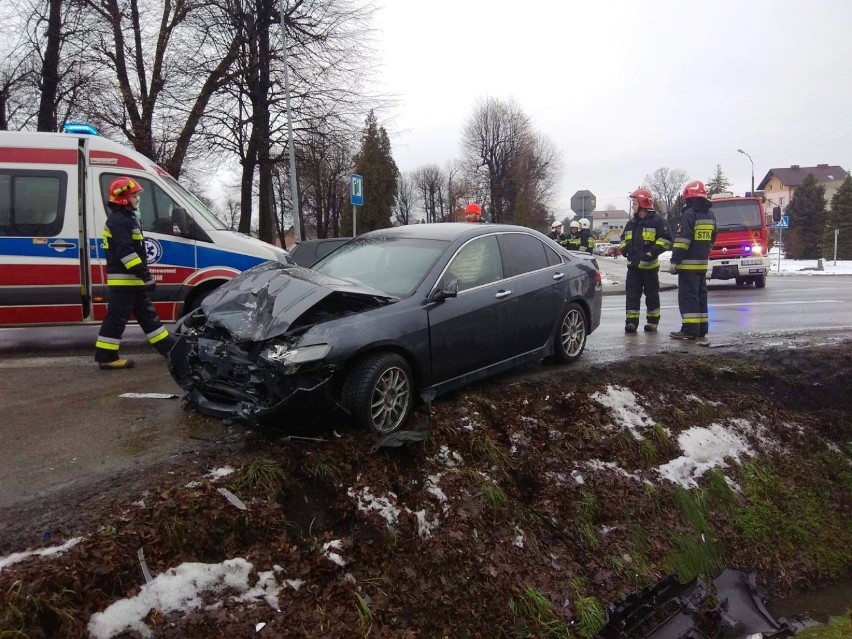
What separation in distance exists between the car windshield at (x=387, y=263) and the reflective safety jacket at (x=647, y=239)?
4274 millimetres

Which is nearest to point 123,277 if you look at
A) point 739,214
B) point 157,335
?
point 157,335

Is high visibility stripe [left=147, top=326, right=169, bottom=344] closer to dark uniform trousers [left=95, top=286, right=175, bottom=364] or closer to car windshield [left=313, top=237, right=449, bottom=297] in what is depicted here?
dark uniform trousers [left=95, top=286, right=175, bottom=364]

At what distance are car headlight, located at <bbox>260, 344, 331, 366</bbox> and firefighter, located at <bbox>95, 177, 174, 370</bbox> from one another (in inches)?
110

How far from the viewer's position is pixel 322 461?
3.79 meters

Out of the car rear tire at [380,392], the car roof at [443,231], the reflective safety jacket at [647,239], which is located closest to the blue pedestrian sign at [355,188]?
the reflective safety jacket at [647,239]

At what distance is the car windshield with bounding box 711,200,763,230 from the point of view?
16.6 metres

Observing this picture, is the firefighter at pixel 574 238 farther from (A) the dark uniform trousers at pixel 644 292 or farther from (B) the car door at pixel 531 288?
(B) the car door at pixel 531 288

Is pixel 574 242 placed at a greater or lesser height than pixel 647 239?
greater

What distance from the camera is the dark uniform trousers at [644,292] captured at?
28.0 ft

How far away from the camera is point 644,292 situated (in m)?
8.76

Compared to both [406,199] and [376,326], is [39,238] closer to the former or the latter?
[376,326]

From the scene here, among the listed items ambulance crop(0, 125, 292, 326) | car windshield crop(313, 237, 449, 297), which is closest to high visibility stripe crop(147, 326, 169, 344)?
ambulance crop(0, 125, 292, 326)

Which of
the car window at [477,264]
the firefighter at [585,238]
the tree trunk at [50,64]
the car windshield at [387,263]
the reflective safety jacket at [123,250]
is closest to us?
the car windshield at [387,263]

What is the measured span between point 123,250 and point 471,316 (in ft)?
12.1
